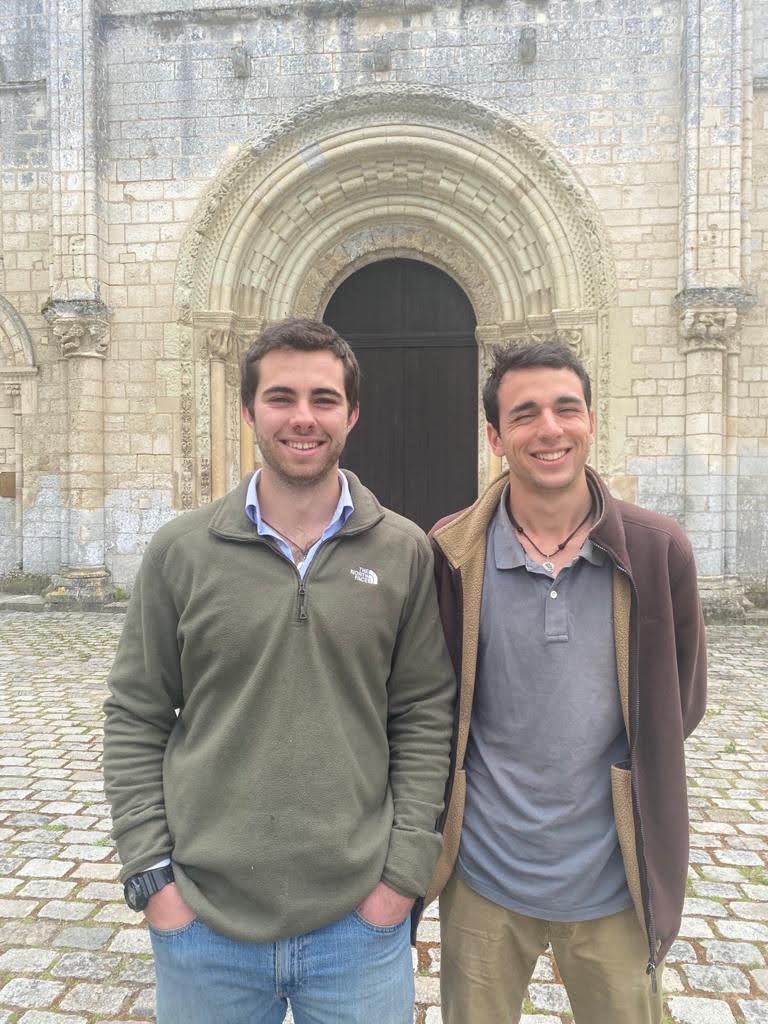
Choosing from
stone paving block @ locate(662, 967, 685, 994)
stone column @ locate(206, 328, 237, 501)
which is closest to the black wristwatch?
stone paving block @ locate(662, 967, 685, 994)

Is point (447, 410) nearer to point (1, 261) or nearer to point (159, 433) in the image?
point (159, 433)

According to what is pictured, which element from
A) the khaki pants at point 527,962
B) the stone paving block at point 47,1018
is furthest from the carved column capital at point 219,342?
the khaki pants at point 527,962

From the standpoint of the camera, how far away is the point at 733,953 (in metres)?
2.83

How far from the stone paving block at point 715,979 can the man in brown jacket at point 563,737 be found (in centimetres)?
113

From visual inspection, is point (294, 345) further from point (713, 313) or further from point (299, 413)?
point (713, 313)

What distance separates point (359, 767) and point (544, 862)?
507 mm

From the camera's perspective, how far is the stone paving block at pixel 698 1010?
2.45m

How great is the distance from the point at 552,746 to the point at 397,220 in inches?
372

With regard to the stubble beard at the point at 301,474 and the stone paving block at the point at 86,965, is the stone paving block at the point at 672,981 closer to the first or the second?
the stone paving block at the point at 86,965

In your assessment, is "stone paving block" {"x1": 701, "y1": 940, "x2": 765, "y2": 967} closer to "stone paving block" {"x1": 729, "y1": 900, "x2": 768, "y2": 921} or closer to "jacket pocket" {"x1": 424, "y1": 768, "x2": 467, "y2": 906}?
"stone paving block" {"x1": 729, "y1": 900, "x2": 768, "y2": 921}

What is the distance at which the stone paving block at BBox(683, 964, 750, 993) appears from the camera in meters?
2.62

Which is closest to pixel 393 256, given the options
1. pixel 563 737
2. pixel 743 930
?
pixel 743 930

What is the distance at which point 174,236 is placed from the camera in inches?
374

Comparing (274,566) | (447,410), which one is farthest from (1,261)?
(274,566)
